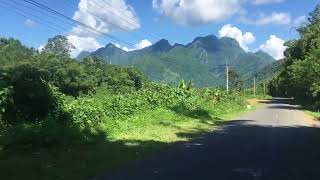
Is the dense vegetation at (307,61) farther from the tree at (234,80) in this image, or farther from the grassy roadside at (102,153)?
the grassy roadside at (102,153)

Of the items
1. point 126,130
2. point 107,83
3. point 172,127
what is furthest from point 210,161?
point 107,83

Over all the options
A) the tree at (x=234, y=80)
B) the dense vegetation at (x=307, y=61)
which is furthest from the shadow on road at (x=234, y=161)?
the tree at (x=234, y=80)

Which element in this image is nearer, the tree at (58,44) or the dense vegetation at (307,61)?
the dense vegetation at (307,61)

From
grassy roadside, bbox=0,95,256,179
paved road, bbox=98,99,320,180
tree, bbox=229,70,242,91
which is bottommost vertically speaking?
paved road, bbox=98,99,320,180

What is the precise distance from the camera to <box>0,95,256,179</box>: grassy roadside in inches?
501

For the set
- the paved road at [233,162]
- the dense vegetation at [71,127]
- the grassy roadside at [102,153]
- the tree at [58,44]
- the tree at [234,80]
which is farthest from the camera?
the tree at [58,44]

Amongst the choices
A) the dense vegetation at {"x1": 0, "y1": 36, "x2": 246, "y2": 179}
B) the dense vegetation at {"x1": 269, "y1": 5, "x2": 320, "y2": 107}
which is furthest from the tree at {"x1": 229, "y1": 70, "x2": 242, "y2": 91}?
the dense vegetation at {"x1": 0, "y1": 36, "x2": 246, "y2": 179}

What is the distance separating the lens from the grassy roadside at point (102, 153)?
501 inches

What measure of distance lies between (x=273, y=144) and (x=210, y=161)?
6.13 metres

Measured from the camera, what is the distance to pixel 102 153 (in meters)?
16.6

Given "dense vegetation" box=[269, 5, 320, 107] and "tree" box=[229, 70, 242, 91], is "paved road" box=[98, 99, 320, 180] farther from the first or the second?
"tree" box=[229, 70, 242, 91]

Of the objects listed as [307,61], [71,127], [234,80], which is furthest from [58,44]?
[71,127]

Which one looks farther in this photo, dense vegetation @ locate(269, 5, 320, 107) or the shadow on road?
dense vegetation @ locate(269, 5, 320, 107)

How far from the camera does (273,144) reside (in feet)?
66.6
